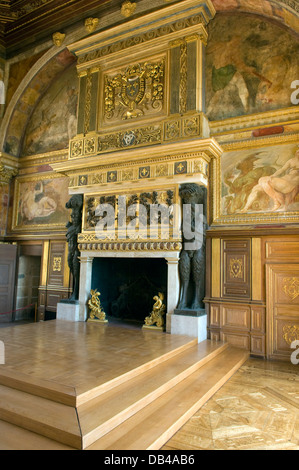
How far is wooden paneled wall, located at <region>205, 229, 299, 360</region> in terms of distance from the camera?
248 inches

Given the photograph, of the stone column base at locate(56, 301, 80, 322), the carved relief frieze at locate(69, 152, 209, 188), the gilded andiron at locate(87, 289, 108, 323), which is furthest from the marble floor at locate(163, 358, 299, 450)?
the stone column base at locate(56, 301, 80, 322)

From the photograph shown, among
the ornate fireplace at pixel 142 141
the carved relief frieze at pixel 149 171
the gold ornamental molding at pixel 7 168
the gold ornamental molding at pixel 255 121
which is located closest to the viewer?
the gold ornamental molding at pixel 255 121

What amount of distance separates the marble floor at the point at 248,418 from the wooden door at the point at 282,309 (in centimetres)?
96

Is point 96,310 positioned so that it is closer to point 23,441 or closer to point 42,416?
point 42,416

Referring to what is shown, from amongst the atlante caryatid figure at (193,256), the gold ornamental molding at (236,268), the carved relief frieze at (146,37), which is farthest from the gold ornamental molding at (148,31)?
the gold ornamental molding at (236,268)

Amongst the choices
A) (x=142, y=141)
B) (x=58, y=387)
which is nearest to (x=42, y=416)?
(x=58, y=387)

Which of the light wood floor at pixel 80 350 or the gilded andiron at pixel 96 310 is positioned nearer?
the light wood floor at pixel 80 350

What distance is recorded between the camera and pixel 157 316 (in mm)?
7000

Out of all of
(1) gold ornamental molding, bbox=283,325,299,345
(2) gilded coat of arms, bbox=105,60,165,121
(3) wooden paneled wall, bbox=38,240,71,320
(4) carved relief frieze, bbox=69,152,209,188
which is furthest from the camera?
(3) wooden paneled wall, bbox=38,240,71,320

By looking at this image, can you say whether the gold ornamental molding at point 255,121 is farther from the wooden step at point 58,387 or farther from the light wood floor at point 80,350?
the wooden step at point 58,387

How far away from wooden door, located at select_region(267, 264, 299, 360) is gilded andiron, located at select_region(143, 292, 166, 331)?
2113mm

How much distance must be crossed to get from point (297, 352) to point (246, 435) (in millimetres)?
3234

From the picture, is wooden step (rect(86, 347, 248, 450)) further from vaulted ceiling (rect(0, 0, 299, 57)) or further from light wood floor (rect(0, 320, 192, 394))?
vaulted ceiling (rect(0, 0, 299, 57))

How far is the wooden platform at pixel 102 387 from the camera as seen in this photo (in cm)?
305
